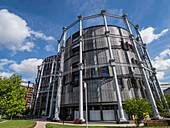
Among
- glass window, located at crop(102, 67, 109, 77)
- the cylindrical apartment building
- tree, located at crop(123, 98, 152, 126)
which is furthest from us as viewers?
glass window, located at crop(102, 67, 109, 77)

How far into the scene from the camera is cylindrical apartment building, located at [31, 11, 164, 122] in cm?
2105

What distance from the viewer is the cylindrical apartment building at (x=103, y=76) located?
21.0 meters

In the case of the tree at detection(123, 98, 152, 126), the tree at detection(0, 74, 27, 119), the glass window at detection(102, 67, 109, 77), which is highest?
the glass window at detection(102, 67, 109, 77)

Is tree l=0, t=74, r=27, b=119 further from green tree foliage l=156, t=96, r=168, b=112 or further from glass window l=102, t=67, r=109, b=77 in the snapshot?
green tree foliage l=156, t=96, r=168, b=112

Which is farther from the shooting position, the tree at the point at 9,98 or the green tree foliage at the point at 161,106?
the green tree foliage at the point at 161,106

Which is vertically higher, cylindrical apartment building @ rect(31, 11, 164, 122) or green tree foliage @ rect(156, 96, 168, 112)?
cylindrical apartment building @ rect(31, 11, 164, 122)

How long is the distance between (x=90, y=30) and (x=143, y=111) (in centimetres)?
2583

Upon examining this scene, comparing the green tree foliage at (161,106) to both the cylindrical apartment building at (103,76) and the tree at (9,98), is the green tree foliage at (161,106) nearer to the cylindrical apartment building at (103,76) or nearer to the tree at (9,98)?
the cylindrical apartment building at (103,76)

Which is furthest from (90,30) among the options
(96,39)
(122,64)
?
(122,64)

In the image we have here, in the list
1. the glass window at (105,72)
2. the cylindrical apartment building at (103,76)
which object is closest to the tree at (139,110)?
the cylindrical apartment building at (103,76)

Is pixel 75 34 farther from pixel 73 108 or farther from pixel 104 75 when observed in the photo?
pixel 73 108

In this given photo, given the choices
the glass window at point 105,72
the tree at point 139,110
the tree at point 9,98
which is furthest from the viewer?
the glass window at point 105,72

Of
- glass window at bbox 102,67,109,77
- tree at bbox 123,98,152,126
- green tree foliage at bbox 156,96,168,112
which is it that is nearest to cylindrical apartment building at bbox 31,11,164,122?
glass window at bbox 102,67,109,77

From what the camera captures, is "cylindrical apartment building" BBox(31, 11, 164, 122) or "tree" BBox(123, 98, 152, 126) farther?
"cylindrical apartment building" BBox(31, 11, 164, 122)
